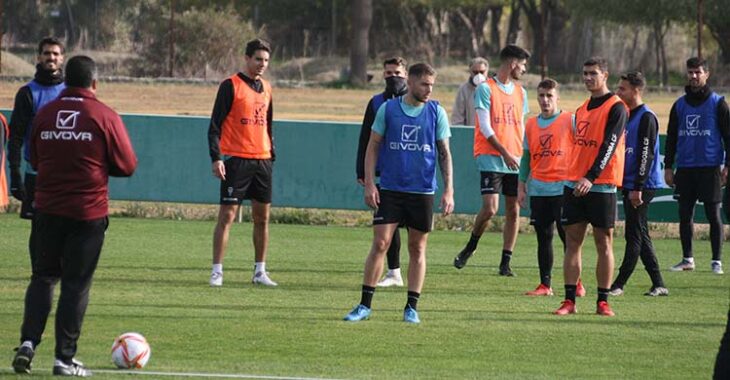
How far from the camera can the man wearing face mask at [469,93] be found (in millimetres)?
15211

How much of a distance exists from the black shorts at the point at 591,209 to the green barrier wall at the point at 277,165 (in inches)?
324

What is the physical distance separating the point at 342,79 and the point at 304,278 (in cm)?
4359

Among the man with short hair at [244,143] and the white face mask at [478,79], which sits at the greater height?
the white face mask at [478,79]

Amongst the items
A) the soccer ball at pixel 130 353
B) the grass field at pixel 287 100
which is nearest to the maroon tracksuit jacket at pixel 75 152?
the soccer ball at pixel 130 353

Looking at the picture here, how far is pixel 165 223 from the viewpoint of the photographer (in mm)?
18578

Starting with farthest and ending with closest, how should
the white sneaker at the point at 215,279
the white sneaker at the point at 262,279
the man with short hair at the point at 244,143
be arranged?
the white sneaker at the point at 262,279 < the white sneaker at the point at 215,279 < the man with short hair at the point at 244,143

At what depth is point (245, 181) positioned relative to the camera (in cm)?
1259

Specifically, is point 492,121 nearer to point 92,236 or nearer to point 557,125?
point 557,125

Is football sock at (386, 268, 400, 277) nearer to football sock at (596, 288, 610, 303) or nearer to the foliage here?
football sock at (596, 288, 610, 303)

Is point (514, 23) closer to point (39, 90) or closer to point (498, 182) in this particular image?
point (498, 182)

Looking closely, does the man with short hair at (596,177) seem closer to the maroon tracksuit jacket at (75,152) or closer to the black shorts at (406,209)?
the black shorts at (406,209)

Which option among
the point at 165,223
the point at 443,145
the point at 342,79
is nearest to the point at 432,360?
the point at 443,145

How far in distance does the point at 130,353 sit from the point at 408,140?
2984mm

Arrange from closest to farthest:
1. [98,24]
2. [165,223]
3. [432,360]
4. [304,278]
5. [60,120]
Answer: [60,120]
[432,360]
[304,278]
[165,223]
[98,24]
